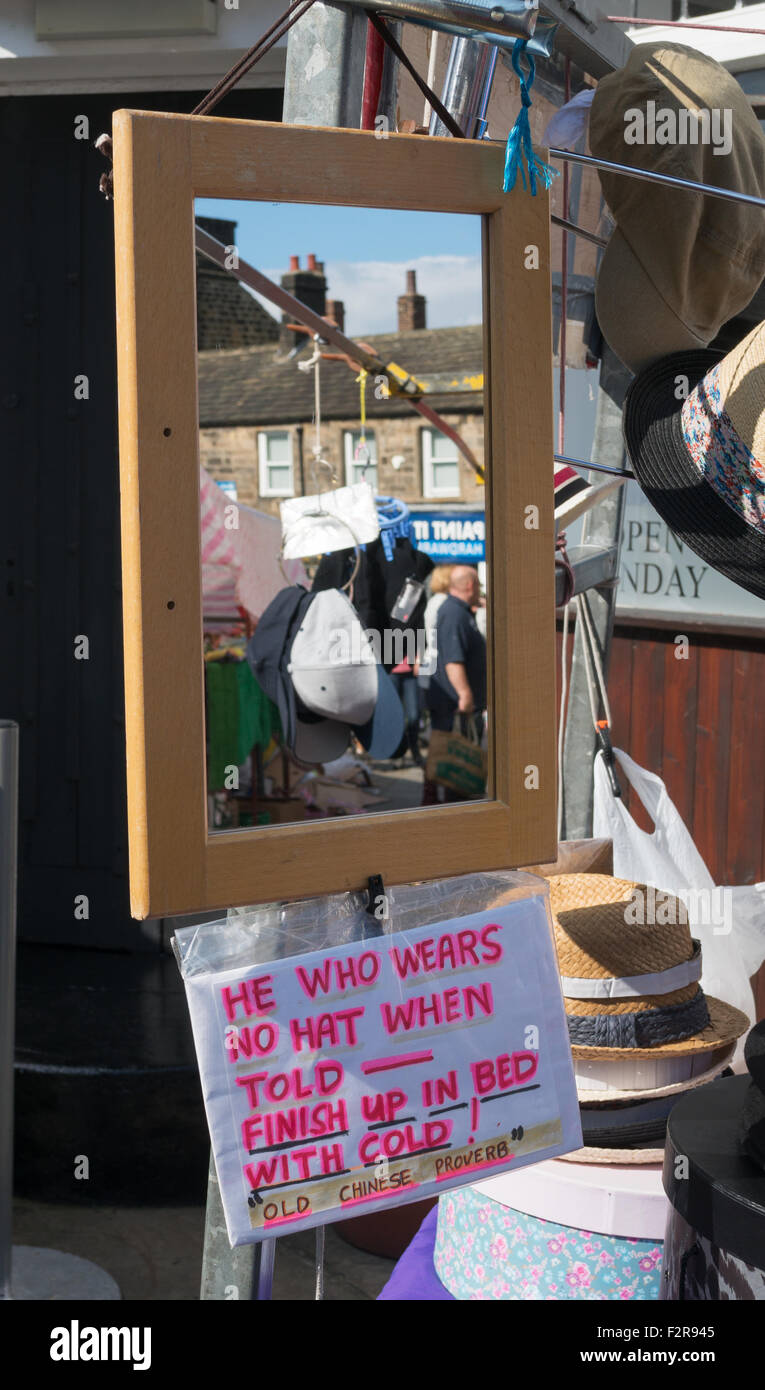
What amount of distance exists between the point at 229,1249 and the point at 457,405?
1.16 metres

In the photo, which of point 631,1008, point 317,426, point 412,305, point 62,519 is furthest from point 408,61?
point 62,519

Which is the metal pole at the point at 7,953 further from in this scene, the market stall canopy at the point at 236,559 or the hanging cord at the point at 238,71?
the hanging cord at the point at 238,71

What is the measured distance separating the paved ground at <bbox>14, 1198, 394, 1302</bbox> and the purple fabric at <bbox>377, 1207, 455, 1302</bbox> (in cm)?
115

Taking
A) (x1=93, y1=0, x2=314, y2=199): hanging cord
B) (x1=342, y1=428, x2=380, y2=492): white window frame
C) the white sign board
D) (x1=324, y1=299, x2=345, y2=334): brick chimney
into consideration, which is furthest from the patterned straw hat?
the white sign board

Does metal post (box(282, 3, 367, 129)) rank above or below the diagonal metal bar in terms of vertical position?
above

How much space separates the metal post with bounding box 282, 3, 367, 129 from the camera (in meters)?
1.41

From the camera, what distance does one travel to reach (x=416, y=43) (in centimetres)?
156

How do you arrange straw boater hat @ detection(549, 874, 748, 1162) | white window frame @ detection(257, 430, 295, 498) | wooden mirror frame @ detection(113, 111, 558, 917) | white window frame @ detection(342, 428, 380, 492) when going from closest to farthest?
wooden mirror frame @ detection(113, 111, 558, 917) → white window frame @ detection(257, 430, 295, 498) → white window frame @ detection(342, 428, 380, 492) → straw boater hat @ detection(549, 874, 748, 1162)

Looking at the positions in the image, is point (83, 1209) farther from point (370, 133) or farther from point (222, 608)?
point (370, 133)

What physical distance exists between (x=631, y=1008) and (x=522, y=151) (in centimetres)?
126

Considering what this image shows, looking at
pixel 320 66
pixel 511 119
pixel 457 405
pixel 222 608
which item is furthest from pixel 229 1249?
pixel 511 119

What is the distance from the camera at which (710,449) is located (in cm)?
147

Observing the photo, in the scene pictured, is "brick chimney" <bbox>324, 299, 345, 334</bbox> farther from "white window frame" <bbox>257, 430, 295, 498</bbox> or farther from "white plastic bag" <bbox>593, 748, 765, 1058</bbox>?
"white plastic bag" <bbox>593, 748, 765, 1058</bbox>

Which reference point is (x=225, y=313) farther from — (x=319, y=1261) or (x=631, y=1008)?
(x=319, y=1261)
